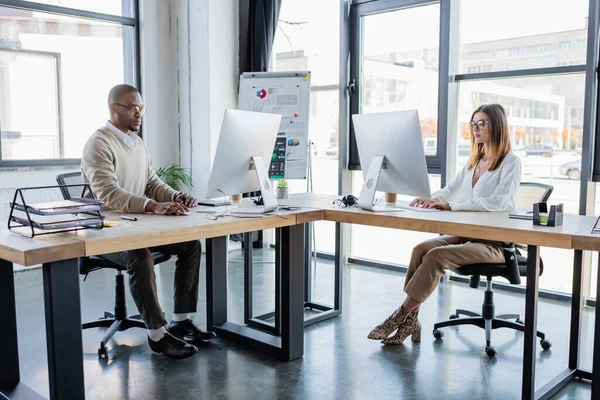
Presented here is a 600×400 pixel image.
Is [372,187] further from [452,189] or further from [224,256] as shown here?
[224,256]

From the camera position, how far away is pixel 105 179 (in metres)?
2.83

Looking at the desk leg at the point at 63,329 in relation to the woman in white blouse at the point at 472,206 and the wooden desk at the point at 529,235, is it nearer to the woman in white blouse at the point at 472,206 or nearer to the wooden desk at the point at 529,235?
the wooden desk at the point at 529,235

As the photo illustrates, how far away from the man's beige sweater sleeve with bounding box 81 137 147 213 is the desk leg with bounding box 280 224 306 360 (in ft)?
2.31

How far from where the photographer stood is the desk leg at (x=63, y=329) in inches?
75.8

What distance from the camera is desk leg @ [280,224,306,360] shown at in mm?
2799

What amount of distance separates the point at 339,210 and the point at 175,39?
3.36 meters

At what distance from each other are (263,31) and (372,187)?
9.34 feet

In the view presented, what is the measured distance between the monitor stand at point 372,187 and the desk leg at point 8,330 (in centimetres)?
162

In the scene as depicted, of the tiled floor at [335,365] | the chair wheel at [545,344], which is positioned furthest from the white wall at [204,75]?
the chair wheel at [545,344]

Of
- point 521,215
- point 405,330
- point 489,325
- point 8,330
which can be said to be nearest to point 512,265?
point 521,215

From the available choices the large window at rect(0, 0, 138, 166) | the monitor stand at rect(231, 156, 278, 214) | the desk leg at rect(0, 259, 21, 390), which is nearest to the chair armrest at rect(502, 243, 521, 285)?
the monitor stand at rect(231, 156, 278, 214)

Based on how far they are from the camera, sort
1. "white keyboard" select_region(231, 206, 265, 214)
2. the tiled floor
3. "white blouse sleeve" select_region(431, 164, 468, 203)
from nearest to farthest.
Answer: the tiled floor, "white keyboard" select_region(231, 206, 265, 214), "white blouse sleeve" select_region(431, 164, 468, 203)

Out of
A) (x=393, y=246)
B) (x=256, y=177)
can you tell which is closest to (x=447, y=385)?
(x=256, y=177)

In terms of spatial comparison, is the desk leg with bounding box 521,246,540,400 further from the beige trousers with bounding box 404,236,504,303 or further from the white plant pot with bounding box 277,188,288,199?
the white plant pot with bounding box 277,188,288,199
